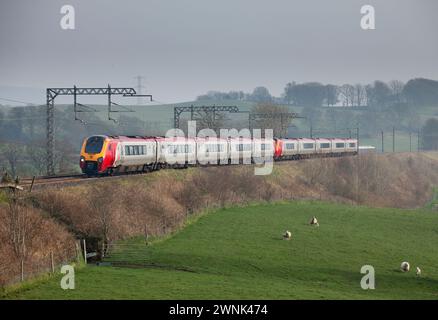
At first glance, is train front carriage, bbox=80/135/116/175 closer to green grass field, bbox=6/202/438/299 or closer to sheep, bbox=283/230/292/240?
green grass field, bbox=6/202/438/299

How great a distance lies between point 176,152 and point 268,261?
83.5ft

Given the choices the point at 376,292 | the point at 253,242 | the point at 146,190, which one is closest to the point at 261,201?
the point at 146,190

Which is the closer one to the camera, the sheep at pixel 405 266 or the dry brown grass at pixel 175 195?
the sheep at pixel 405 266

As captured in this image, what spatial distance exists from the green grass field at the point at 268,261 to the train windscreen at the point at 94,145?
8.35 m

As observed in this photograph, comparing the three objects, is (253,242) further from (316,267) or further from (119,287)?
(119,287)

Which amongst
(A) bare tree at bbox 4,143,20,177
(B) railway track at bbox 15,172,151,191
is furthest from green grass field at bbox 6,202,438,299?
(A) bare tree at bbox 4,143,20,177

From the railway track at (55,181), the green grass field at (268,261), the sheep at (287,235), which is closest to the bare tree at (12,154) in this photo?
the railway track at (55,181)

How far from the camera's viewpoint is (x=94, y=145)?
4994 cm

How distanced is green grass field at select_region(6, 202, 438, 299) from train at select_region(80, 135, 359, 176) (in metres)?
7.36

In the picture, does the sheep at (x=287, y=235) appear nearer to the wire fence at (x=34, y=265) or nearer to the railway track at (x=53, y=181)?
the railway track at (x=53, y=181)

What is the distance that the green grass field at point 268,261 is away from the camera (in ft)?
101

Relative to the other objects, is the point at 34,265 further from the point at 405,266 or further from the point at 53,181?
the point at 405,266

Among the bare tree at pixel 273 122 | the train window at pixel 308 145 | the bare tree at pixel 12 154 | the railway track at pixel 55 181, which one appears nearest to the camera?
the railway track at pixel 55 181

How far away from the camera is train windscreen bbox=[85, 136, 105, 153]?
49.7m
